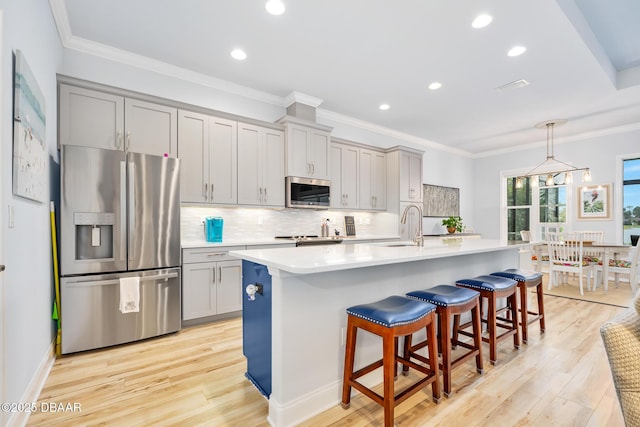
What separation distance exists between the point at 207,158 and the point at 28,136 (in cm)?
172

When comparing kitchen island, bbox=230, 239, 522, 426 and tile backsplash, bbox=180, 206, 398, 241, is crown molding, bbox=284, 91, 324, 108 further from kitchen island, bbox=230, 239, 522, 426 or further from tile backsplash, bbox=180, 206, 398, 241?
kitchen island, bbox=230, 239, 522, 426

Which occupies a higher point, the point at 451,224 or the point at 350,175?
the point at 350,175

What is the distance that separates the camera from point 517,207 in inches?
276

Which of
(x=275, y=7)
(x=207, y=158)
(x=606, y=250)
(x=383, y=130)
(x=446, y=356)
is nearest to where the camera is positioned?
(x=446, y=356)

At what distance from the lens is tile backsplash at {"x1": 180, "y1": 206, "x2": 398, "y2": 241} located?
3660 millimetres

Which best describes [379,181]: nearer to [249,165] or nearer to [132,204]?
[249,165]

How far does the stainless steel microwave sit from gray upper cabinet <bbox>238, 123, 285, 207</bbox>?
0.36ft

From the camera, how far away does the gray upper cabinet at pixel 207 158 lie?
3320mm

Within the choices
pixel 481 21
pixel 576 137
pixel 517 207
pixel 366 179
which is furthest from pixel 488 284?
pixel 517 207

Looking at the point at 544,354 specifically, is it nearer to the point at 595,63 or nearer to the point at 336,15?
the point at 595,63

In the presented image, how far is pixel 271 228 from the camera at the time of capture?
4.27 metres

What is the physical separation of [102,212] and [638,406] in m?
3.43

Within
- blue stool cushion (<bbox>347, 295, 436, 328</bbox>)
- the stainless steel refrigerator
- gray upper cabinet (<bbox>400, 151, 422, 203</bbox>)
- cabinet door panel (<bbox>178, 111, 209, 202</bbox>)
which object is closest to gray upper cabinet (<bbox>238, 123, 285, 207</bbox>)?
cabinet door panel (<bbox>178, 111, 209, 202</bbox>)

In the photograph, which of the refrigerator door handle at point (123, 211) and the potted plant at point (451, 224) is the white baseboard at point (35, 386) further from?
the potted plant at point (451, 224)
